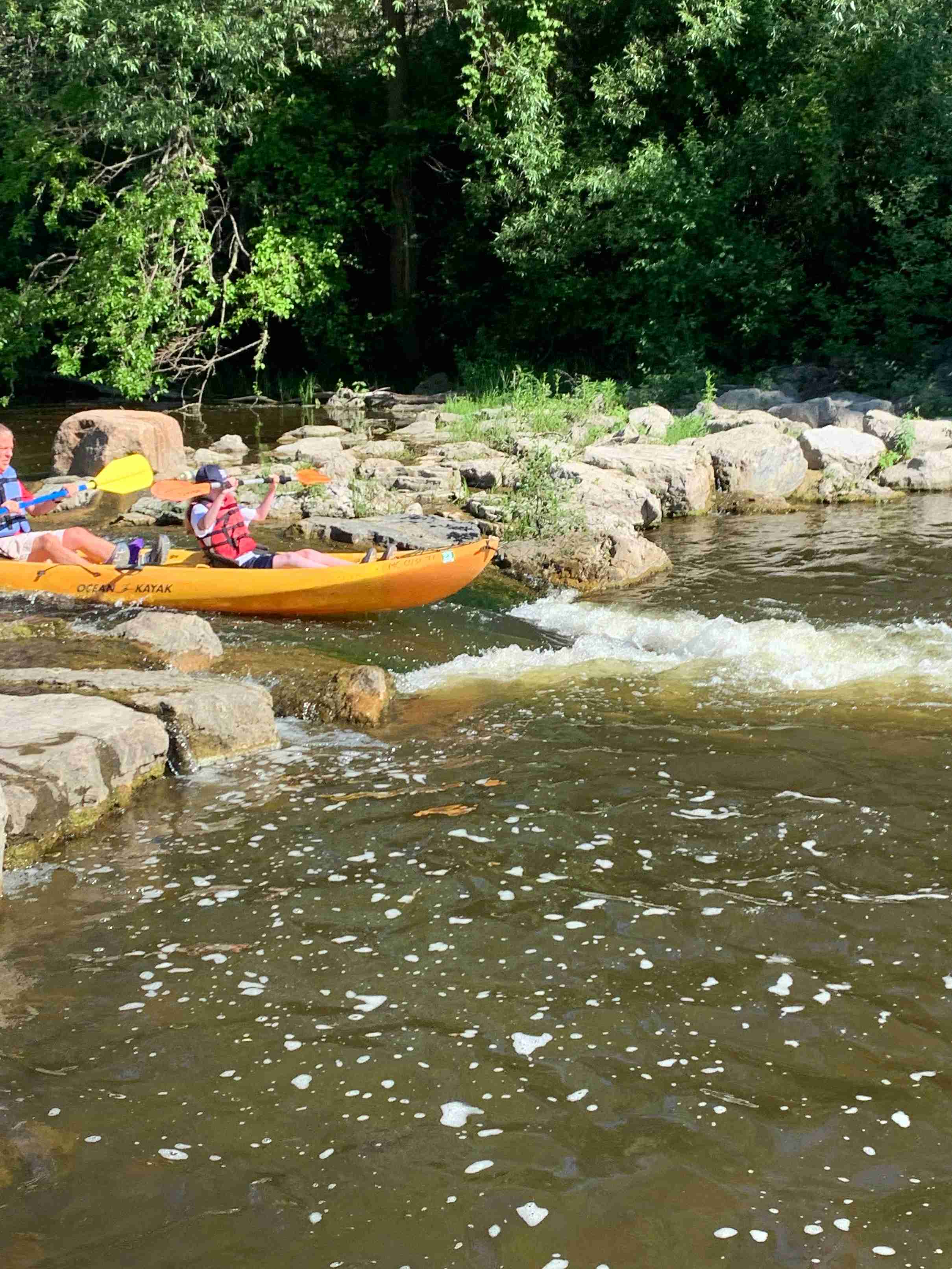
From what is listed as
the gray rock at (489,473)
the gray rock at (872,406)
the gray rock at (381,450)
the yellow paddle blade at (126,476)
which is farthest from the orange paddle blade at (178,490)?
the gray rock at (872,406)

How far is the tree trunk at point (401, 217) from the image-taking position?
56.2 ft

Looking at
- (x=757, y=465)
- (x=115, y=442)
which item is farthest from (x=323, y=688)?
(x=115, y=442)

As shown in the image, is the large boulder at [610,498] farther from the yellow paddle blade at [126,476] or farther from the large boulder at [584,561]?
the yellow paddle blade at [126,476]

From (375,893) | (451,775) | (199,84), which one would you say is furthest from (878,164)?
(375,893)

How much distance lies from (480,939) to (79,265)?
521 inches

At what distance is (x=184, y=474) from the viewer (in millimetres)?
11656

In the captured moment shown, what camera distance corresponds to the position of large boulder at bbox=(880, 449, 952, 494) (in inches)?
438

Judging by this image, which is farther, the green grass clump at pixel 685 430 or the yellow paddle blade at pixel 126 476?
the green grass clump at pixel 685 430

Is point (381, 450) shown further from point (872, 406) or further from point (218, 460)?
point (872, 406)

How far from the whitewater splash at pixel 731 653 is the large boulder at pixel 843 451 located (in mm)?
4530

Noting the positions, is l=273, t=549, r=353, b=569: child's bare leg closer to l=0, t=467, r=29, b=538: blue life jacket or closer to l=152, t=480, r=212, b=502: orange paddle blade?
l=152, t=480, r=212, b=502: orange paddle blade

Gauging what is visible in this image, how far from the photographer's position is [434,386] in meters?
17.7

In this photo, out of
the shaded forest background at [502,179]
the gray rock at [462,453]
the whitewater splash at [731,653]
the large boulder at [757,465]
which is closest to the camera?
the whitewater splash at [731,653]

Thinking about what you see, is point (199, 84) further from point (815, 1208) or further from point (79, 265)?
point (815, 1208)
